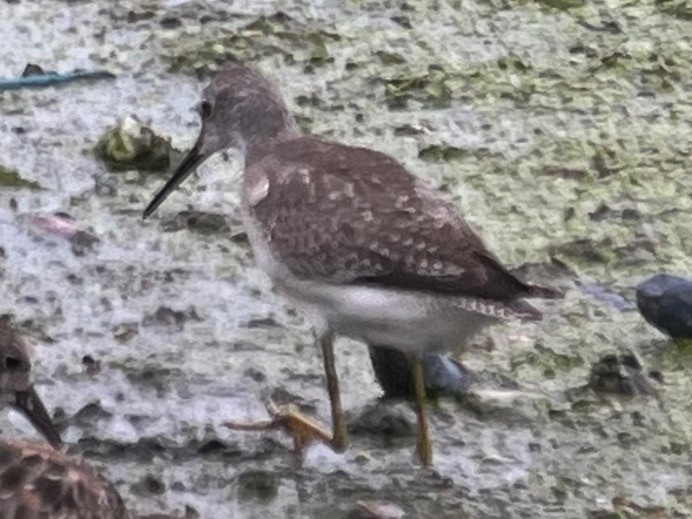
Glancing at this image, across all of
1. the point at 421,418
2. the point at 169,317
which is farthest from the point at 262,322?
the point at 421,418

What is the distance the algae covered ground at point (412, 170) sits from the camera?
16.7ft

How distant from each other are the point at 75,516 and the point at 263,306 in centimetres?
175

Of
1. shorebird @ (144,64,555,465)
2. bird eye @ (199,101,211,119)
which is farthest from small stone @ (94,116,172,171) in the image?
shorebird @ (144,64,555,465)

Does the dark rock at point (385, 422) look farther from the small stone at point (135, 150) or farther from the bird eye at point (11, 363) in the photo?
the small stone at point (135, 150)

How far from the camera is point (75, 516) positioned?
164 inches

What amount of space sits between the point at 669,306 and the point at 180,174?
1.39 meters

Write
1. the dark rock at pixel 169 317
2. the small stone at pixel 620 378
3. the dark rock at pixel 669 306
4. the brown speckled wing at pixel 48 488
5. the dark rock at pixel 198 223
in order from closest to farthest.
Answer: the brown speckled wing at pixel 48 488 → the small stone at pixel 620 378 → the dark rock at pixel 669 306 → the dark rock at pixel 169 317 → the dark rock at pixel 198 223

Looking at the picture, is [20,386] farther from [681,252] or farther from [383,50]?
[383,50]

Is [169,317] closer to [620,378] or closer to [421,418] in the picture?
[421,418]

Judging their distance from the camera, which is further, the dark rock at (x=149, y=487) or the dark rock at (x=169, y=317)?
the dark rock at (x=169, y=317)

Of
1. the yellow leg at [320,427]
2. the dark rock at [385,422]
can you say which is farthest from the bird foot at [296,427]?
the dark rock at [385,422]

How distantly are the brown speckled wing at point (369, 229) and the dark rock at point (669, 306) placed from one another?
838 millimetres

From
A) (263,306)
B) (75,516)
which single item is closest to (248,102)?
(263,306)

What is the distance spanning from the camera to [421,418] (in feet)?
16.7
